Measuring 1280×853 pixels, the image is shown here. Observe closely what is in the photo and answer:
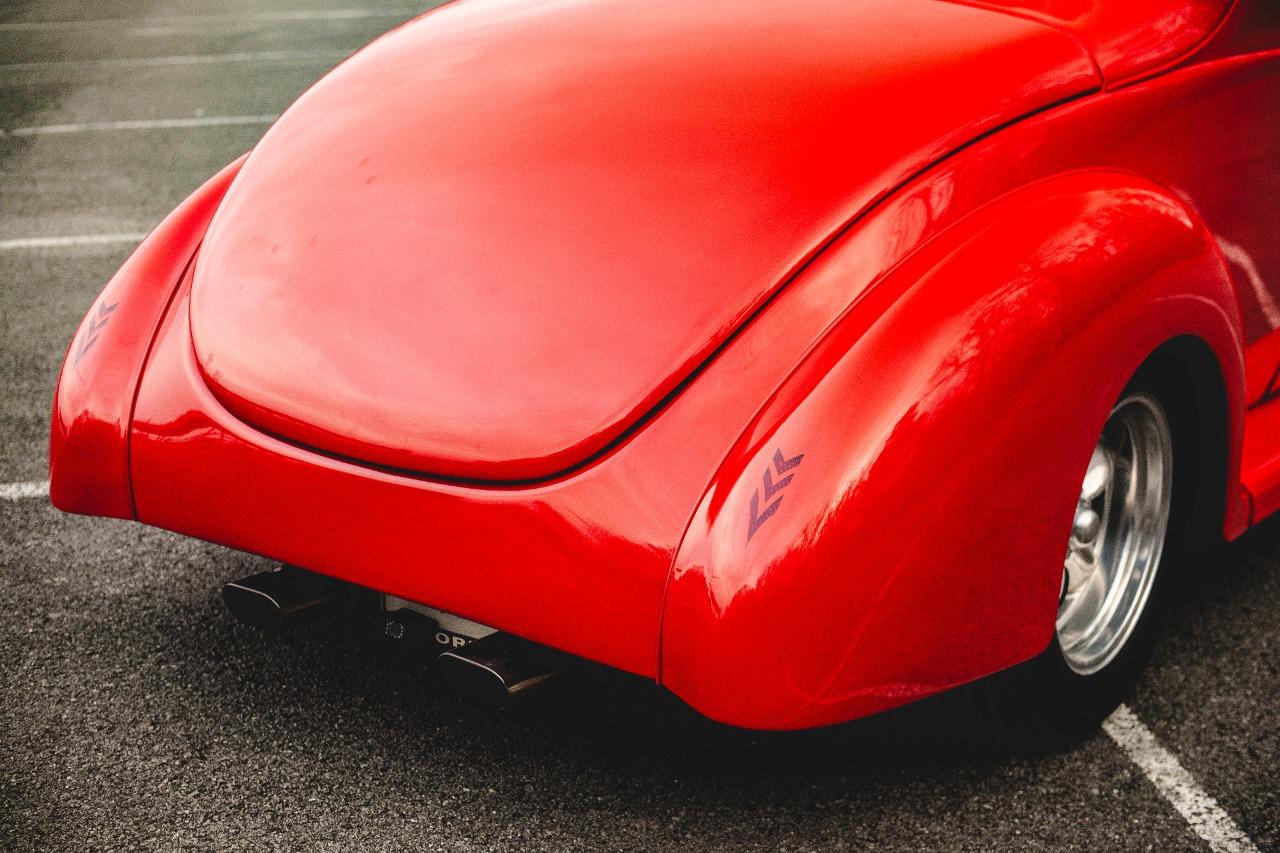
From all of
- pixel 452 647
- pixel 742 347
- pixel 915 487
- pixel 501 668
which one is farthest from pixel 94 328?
pixel 915 487

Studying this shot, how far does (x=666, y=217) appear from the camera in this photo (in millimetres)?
2105

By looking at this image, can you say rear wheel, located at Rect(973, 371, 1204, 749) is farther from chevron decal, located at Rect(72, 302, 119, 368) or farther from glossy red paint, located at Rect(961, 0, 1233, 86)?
chevron decal, located at Rect(72, 302, 119, 368)

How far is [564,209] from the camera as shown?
2164mm

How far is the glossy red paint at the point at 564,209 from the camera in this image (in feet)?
6.58

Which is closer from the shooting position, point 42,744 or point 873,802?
point 873,802

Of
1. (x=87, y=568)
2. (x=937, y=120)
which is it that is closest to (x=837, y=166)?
(x=937, y=120)

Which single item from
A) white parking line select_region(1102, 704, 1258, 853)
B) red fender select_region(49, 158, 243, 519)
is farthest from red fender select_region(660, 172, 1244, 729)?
red fender select_region(49, 158, 243, 519)

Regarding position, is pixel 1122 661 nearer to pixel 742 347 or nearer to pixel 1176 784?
pixel 1176 784

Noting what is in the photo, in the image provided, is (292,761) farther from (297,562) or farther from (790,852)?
(790,852)

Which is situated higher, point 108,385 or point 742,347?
point 742,347

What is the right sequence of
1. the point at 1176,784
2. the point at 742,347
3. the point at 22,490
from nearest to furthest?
the point at 742,347
the point at 1176,784
the point at 22,490

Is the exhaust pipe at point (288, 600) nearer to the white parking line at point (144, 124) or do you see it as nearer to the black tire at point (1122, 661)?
the black tire at point (1122, 661)

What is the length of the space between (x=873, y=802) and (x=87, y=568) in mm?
1848

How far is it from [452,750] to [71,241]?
4.05 m
